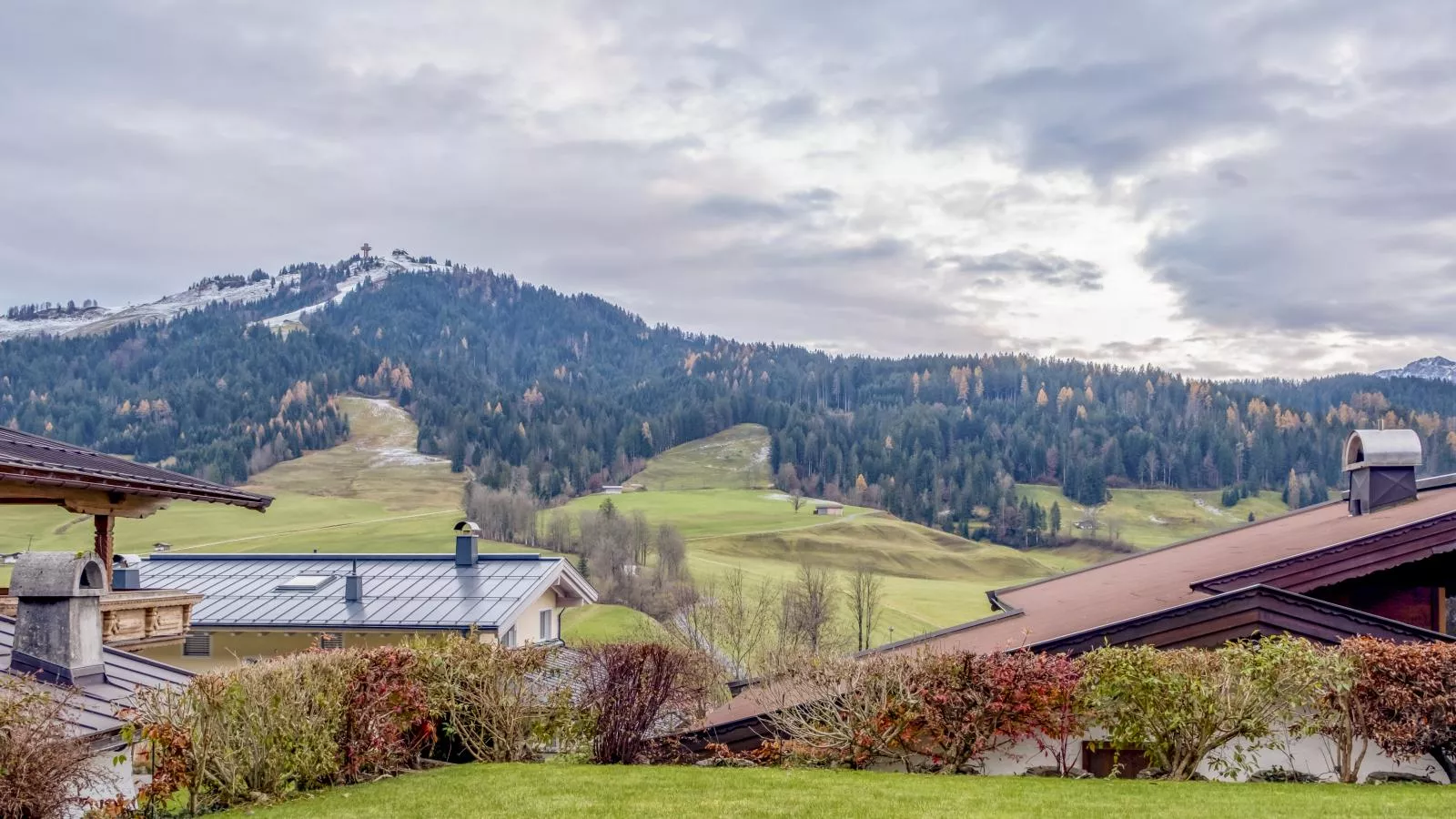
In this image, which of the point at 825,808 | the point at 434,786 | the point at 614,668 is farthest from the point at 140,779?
the point at 825,808

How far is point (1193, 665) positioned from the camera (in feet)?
36.1

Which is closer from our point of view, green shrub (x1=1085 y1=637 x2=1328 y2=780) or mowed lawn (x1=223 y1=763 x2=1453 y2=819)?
mowed lawn (x1=223 y1=763 x2=1453 y2=819)

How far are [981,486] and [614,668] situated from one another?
179832 mm

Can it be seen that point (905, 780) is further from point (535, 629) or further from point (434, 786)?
point (535, 629)

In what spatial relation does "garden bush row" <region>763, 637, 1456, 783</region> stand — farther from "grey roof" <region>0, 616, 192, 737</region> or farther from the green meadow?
the green meadow

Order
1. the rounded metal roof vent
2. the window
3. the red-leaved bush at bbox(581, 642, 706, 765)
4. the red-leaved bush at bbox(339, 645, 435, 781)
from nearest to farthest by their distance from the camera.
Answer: the red-leaved bush at bbox(339, 645, 435, 781) < the red-leaved bush at bbox(581, 642, 706, 765) < the rounded metal roof vent < the window

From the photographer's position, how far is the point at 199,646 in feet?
82.5

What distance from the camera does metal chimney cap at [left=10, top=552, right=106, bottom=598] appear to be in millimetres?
9883

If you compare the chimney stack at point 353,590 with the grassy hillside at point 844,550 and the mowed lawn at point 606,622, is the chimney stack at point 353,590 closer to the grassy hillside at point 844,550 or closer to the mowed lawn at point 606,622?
the mowed lawn at point 606,622

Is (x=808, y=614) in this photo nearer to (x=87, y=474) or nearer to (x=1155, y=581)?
(x=1155, y=581)

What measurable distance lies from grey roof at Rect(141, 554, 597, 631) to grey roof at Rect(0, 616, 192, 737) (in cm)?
1165

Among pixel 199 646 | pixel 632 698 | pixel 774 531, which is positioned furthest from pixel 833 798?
pixel 774 531

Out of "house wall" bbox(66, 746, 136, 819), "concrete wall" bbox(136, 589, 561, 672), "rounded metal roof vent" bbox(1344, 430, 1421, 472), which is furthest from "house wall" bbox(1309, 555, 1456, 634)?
"concrete wall" bbox(136, 589, 561, 672)

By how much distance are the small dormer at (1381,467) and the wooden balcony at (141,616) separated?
17388mm
